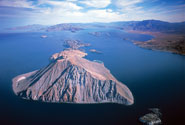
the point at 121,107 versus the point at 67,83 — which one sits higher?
the point at 67,83

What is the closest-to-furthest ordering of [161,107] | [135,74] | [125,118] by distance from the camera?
[125,118]
[161,107]
[135,74]

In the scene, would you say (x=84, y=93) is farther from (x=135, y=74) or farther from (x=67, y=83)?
(x=135, y=74)

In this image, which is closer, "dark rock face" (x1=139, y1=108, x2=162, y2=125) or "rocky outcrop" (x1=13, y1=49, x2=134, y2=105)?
"dark rock face" (x1=139, y1=108, x2=162, y2=125)

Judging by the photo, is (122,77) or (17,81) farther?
(122,77)

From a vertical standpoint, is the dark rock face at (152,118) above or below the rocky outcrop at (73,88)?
below

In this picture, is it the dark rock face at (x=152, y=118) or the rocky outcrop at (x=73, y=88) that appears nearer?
the dark rock face at (x=152, y=118)

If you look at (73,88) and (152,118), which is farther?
(73,88)

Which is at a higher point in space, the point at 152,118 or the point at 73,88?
the point at 73,88

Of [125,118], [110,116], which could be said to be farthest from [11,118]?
[125,118]

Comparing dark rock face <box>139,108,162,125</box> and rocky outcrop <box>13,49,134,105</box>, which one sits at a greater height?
rocky outcrop <box>13,49,134,105</box>

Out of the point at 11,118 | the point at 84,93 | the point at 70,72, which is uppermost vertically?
the point at 70,72

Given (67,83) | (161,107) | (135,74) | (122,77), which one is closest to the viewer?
(161,107)
